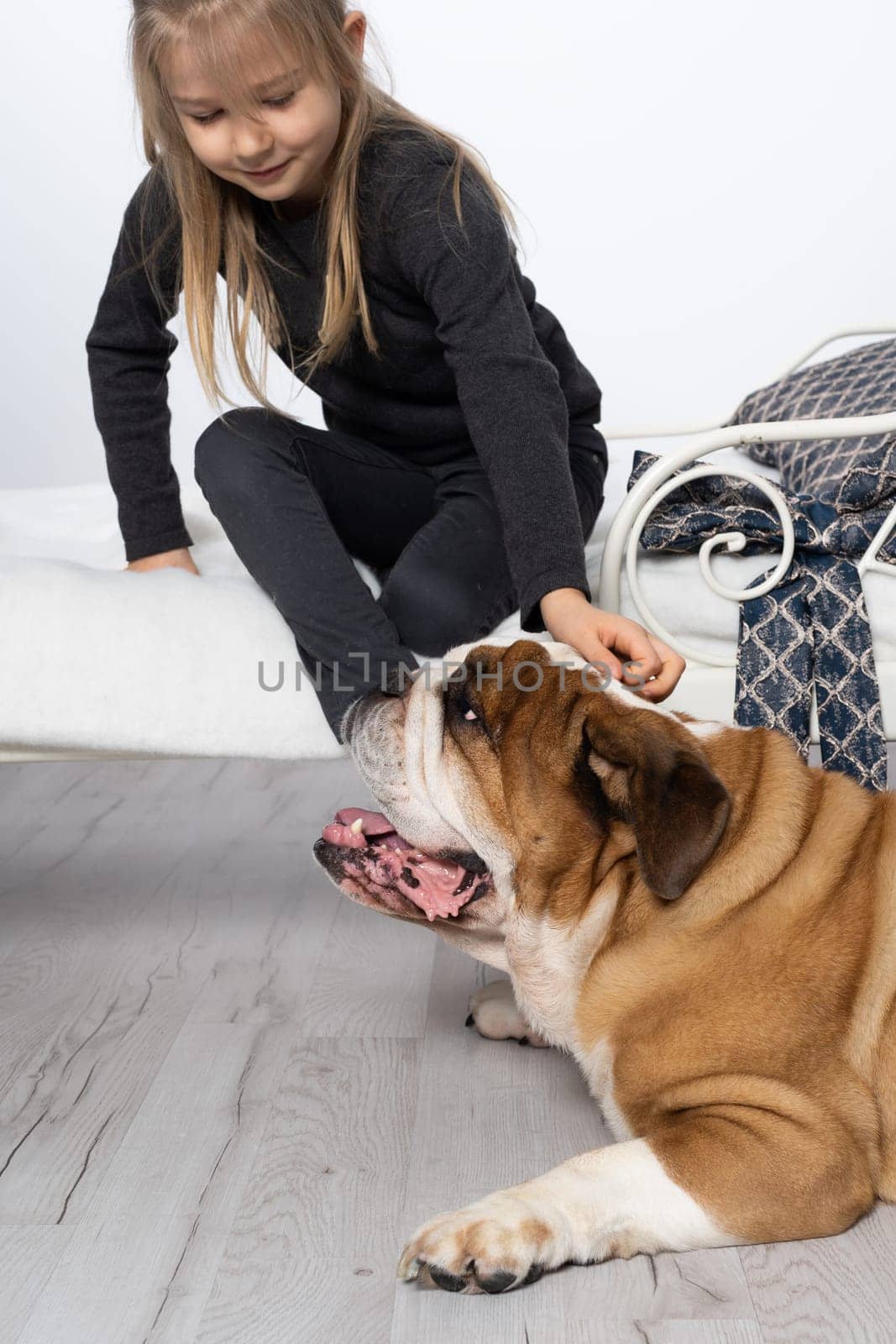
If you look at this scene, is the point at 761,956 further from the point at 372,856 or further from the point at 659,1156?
the point at 372,856

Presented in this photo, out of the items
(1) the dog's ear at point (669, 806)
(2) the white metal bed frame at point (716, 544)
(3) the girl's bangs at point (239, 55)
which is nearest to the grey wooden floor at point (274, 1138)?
(1) the dog's ear at point (669, 806)

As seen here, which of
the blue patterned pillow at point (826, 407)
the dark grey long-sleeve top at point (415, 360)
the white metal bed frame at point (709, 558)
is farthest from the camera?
the blue patterned pillow at point (826, 407)

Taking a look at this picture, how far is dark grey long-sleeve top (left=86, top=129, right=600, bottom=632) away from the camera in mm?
2270

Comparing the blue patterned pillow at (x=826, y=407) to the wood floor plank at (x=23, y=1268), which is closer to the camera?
the wood floor plank at (x=23, y=1268)

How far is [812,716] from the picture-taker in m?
2.38

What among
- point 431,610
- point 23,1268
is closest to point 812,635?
point 431,610

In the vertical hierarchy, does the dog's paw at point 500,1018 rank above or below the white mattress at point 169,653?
below

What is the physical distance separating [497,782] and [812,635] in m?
0.81

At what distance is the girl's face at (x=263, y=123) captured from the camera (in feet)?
7.26

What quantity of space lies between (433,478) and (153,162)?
759 mm

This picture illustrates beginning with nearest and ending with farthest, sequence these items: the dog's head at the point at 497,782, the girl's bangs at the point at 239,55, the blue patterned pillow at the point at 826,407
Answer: the dog's head at the point at 497,782
the girl's bangs at the point at 239,55
the blue patterned pillow at the point at 826,407

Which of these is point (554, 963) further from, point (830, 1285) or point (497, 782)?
point (830, 1285)

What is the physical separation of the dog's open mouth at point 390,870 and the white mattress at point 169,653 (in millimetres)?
391

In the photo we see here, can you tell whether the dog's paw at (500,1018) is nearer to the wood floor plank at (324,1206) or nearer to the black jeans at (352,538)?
the wood floor plank at (324,1206)
